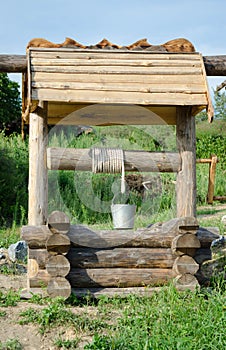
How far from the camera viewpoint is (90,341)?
452 centimetres

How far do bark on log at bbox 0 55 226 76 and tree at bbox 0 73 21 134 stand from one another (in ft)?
40.9

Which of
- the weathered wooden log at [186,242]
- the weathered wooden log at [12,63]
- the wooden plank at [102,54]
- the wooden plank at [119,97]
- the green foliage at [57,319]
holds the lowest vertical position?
the green foliage at [57,319]

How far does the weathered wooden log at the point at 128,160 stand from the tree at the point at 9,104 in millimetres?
12807

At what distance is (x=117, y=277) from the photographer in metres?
5.67

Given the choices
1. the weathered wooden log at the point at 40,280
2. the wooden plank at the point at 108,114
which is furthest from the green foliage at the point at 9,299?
the wooden plank at the point at 108,114

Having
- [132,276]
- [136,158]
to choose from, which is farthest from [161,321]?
[136,158]

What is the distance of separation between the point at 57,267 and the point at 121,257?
72cm

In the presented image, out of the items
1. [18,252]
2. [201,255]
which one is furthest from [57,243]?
[18,252]

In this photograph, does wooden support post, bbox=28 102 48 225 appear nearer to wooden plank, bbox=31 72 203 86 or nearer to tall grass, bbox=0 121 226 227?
wooden plank, bbox=31 72 203 86

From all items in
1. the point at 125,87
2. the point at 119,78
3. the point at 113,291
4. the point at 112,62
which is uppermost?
the point at 112,62

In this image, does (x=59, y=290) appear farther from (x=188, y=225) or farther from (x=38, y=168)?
(x=188, y=225)

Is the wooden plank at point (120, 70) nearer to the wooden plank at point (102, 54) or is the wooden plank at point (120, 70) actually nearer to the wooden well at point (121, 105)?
the wooden well at point (121, 105)

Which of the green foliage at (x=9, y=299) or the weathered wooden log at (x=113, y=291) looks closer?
the green foliage at (x=9, y=299)

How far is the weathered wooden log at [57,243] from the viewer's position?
17.5ft
